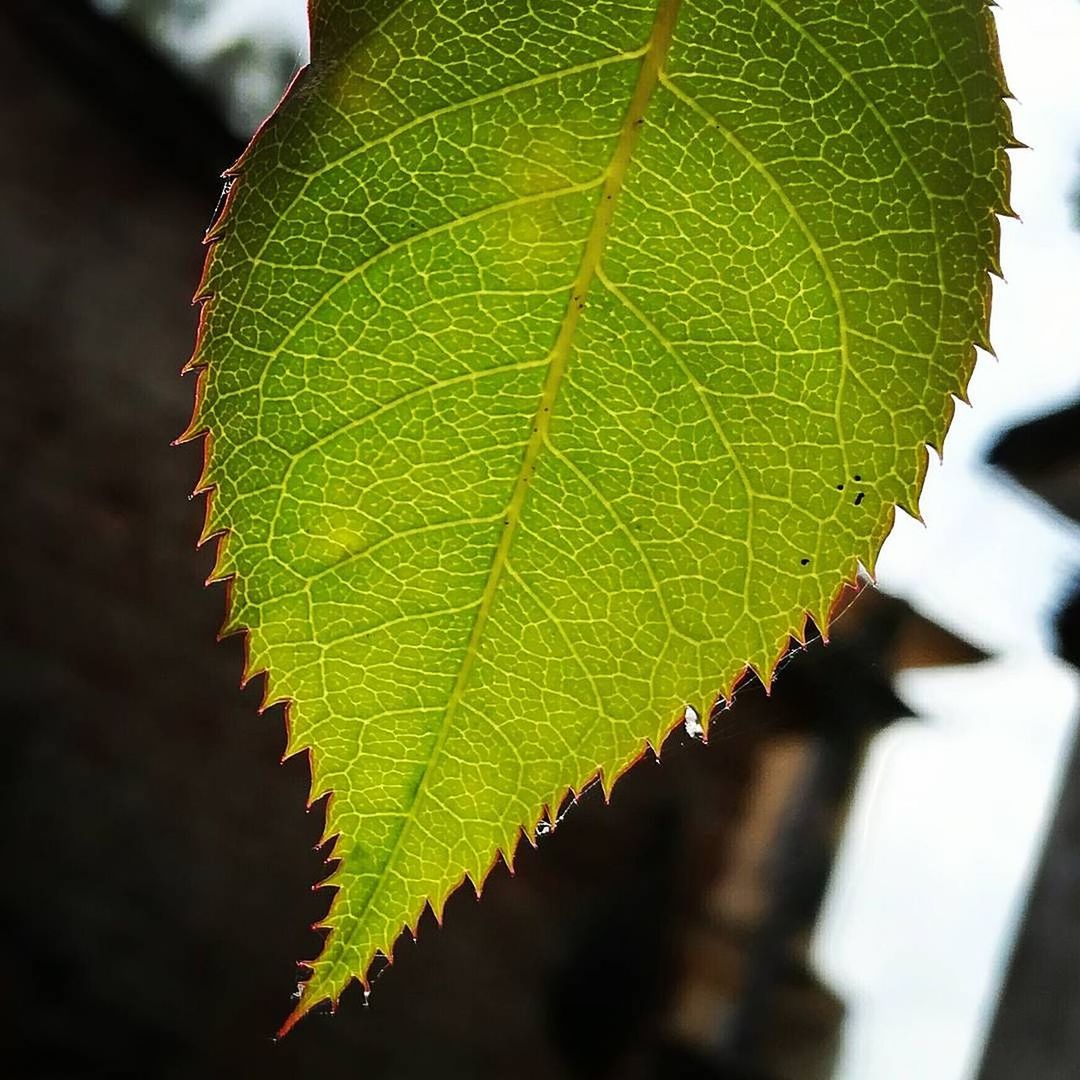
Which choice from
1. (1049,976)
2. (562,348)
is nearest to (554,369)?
(562,348)

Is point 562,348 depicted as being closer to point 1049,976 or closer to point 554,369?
point 554,369

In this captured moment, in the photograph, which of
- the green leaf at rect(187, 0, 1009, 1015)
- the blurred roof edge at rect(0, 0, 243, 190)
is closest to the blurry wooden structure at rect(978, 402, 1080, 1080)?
the green leaf at rect(187, 0, 1009, 1015)

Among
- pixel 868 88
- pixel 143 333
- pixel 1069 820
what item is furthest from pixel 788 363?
pixel 143 333

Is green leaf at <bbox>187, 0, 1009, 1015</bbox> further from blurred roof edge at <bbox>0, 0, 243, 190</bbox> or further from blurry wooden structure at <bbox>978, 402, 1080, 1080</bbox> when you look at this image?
blurred roof edge at <bbox>0, 0, 243, 190</bbox>

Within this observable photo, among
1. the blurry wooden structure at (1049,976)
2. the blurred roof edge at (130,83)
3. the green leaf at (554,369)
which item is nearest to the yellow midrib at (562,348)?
the green leaf at (554,369)

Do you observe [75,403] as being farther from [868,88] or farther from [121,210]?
[868,88]

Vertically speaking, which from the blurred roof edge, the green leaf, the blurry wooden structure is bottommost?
the green leaf

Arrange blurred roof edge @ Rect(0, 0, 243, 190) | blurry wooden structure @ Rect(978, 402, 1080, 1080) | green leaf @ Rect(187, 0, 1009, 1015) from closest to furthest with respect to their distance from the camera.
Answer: green leaf @ Rect(187, 0, 1009, 1015) → blurry wooden structure @ Rect(978, 402, 1080, 1080) → blurred roof edge @ Rect(0, 0, 243, 190)

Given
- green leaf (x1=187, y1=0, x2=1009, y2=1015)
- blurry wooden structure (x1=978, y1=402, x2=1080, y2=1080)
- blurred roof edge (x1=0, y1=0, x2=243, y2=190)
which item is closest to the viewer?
green leaf (x1=187, y1=0, x2=1009, y2=1015)

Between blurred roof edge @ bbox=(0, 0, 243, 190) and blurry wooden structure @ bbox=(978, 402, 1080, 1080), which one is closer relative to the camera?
blurry wooden structure @ bbox=(978, 402, 1080, 1080)
